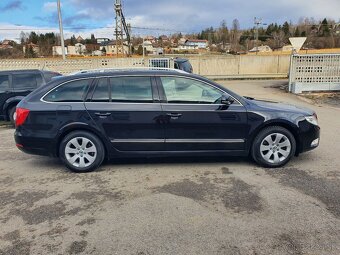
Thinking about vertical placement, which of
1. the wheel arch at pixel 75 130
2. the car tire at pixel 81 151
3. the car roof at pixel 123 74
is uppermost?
the car roof at pixel 123 74

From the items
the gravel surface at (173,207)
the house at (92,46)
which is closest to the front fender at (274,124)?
the gravel surface at (173,207)

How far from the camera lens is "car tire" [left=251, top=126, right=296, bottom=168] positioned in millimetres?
5070

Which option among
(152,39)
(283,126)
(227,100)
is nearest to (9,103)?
(227,100)

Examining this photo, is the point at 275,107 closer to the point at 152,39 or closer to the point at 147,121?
the point at 147,121

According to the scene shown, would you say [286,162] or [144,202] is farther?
[286,162]

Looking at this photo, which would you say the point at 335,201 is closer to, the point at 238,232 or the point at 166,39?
the point at 238,232

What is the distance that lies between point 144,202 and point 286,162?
8.44 ft

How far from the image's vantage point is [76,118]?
491 centimetres

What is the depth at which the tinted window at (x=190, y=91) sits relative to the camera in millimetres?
5004

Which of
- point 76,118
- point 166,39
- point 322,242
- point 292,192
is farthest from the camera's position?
point 166,39

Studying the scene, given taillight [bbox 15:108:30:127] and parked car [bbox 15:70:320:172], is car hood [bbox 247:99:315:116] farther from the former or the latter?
taillight [bbox 15:108:30:127]

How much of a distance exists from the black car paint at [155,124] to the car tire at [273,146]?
103 mm

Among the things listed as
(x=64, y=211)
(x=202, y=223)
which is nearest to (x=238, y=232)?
(x=202, y=223)

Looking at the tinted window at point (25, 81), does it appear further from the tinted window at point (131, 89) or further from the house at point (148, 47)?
the house at point (148, 47)
